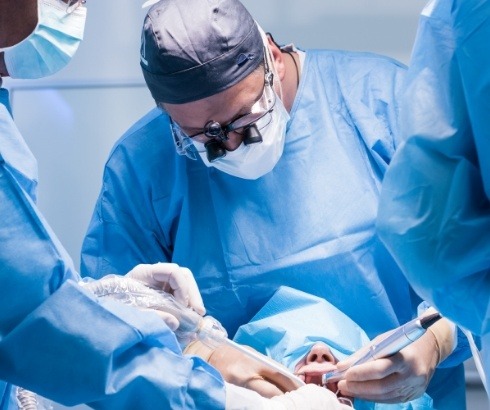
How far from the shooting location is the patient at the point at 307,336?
185 cm

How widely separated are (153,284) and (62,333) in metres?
0.53

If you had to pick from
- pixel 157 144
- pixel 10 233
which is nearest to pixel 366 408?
pixel 157 144

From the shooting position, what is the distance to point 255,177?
2020 millimetres

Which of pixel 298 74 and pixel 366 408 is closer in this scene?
pixel 366 408

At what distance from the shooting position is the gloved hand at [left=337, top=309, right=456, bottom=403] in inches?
68.2

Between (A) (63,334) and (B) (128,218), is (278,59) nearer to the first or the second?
(B) (128,218)

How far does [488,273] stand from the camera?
1279mm

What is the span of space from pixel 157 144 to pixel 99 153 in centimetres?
74

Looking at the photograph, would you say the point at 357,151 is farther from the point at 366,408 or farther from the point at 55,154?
the point at 55,154

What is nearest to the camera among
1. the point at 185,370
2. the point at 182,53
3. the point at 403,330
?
the point at 185,370

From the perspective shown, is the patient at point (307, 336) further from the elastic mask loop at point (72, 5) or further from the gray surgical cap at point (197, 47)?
the elastic mask loop at point (72, 5)

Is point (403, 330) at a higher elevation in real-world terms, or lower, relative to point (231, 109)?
lower

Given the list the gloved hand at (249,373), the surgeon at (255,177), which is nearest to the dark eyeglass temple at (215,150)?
the surgeon at (255,177)

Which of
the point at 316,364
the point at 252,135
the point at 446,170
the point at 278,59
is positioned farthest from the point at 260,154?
the point at 446,170
